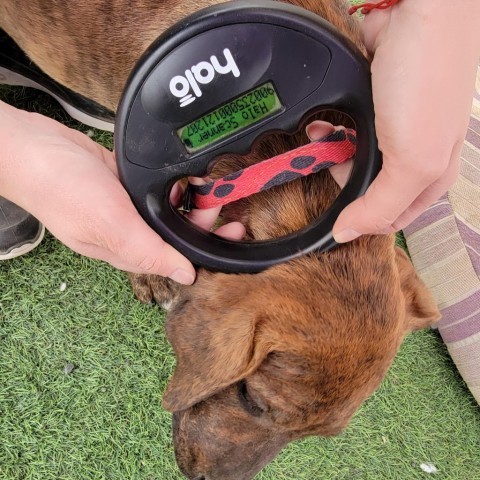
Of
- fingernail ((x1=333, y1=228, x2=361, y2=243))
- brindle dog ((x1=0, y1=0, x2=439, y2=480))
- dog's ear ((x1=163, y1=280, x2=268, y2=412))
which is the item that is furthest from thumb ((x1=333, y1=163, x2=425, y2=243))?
dog's ear ((x1=163, y1=280, x2=268, y2=412))

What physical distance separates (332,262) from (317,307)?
16 cm

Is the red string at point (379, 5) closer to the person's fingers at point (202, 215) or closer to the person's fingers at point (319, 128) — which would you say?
the person's fingers at point (319, 128)

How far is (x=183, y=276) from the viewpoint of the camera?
6.14 feet

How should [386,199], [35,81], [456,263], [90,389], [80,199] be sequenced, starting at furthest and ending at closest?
[456,263] < [35,81] < [90,389] < [80,199] < [386,199]

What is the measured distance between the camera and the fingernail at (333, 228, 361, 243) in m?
1.69

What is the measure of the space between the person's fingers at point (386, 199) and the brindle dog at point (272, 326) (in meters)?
0.15

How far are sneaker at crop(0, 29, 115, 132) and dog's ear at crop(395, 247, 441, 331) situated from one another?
5.18 ft

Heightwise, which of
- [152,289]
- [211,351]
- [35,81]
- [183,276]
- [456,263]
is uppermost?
[35,81]

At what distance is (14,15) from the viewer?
2457 mm

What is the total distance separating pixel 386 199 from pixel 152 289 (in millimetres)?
1461

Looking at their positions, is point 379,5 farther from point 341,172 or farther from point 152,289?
point 152,289

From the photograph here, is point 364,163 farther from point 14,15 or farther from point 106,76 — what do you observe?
point 14,15

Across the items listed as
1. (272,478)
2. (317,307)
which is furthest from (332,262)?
(272,478)

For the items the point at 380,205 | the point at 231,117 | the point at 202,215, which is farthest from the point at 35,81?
the point at 380,205
